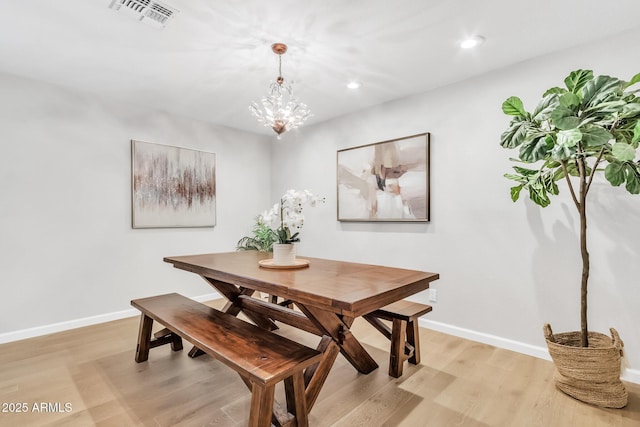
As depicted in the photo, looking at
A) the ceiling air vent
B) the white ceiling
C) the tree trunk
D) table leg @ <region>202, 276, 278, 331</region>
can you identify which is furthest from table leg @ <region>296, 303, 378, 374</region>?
the ceiling air vent

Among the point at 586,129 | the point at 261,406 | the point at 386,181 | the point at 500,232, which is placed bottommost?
the point at 261,406

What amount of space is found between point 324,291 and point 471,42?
2.08 meters

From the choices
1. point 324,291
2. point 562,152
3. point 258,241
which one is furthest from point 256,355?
point 258,241

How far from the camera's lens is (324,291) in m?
1.53

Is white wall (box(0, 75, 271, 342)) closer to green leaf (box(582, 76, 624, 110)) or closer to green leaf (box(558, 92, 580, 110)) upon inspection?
green leaf (box(558, 92, 580, 110))

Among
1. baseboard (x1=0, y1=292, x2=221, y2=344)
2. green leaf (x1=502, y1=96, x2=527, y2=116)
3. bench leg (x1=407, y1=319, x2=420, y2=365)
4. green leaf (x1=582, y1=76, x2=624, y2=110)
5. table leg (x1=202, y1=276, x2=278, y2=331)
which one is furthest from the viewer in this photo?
baseboard (x1=0, y1=292, x2=221, y2=344)

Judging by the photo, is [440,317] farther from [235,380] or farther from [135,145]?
[135,145]

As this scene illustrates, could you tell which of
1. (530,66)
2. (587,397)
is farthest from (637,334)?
(530,66)

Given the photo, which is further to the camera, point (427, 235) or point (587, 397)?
point (427, 235)

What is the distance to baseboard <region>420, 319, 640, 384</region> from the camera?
2.17 meters

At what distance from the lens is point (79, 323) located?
10.5 ft

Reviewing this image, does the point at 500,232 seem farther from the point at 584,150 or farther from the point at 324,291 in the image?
the point at 324,291

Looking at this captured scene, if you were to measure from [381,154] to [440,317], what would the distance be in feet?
5.86

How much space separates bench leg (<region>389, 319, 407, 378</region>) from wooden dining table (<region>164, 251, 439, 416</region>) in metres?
0.16
